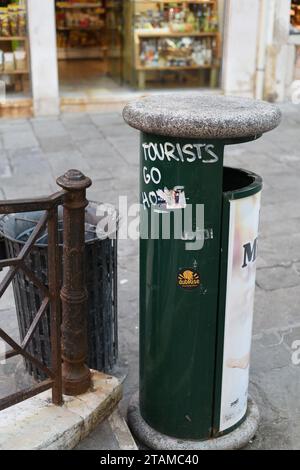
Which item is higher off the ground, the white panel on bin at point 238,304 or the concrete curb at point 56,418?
the white panel on bin at point 238,304

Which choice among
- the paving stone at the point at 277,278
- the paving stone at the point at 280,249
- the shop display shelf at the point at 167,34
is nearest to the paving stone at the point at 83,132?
the shop display shelf at the point at 167,34

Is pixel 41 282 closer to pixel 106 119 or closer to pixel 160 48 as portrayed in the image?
pixel 106 119

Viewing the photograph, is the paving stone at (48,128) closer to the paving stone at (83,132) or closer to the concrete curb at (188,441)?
the paving stone at (83,132)

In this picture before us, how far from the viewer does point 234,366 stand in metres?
2.71

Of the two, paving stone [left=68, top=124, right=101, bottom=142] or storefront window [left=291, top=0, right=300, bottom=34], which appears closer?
paving stone [left=68, top=124, right=101, bottom=142]

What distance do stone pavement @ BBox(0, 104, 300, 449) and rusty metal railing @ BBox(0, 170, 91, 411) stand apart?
318 millimetres

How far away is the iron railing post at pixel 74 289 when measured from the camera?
2.40 meters

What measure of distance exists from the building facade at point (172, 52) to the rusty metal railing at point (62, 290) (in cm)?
702

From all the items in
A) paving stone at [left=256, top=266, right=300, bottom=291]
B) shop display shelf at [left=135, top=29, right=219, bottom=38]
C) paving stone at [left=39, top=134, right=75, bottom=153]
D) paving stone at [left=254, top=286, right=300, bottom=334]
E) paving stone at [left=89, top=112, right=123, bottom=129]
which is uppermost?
shop display shelf at [left=135, top=29, right=219, bottom=38]

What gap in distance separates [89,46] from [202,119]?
40.0 ft

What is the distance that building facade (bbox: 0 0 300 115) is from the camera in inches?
358

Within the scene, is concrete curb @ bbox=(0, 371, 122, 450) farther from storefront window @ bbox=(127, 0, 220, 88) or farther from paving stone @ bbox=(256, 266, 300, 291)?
storefront window @ bbox=(127, 0, 220, 88)

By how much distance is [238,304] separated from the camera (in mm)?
2602

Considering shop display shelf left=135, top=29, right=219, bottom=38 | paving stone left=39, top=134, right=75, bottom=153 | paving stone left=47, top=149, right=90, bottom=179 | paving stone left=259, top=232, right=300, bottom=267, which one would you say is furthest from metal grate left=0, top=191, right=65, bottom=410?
shop display shelf left=135, top=29, right=219, bottom=38
